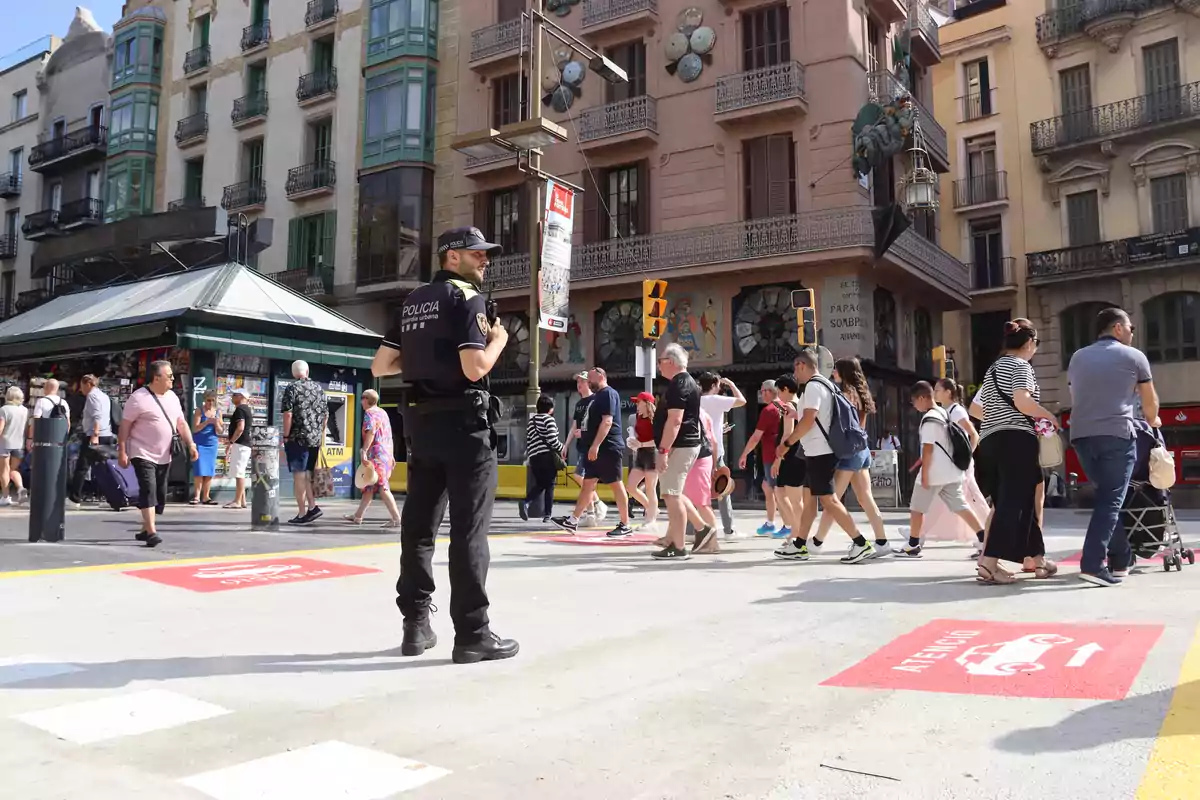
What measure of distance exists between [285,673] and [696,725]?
5.68 feet

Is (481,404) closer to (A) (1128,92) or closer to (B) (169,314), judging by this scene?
(B) (169,314)

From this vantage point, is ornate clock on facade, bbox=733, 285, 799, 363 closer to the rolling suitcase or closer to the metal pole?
the metal pole

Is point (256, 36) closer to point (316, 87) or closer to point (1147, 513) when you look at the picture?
point (316, 87)

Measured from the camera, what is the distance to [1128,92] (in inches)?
1130

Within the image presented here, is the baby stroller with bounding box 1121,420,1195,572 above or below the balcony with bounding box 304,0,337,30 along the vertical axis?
below

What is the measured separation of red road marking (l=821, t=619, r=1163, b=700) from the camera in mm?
3424

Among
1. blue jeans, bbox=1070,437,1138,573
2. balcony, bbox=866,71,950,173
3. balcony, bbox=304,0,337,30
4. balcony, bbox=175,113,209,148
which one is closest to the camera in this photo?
blue jeans, bbox=1070,437,1138,573

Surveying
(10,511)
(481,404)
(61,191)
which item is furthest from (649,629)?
(61,191)

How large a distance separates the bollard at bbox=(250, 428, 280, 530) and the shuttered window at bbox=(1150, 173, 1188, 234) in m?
27.4

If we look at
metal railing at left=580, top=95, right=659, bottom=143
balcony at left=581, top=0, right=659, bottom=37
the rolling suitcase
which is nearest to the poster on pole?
the rolling suitcase

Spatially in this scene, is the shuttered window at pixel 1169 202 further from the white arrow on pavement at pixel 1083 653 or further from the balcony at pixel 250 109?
the balcony at pixel 250 109

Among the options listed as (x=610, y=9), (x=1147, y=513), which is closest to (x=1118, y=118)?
(x=610, y=9)

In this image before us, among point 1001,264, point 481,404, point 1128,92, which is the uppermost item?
point 1128,92

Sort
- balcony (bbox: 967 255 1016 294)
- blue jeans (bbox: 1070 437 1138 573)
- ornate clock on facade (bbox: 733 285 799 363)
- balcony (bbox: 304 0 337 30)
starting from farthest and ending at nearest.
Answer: balcony (bbox: 304 0 337 30) < balcony (bbox: 967 255 1016 294) < ornate clock on facade (bbox: 733 285 799 363) < blue jeans (bbox: 1070 437 1138 573)
